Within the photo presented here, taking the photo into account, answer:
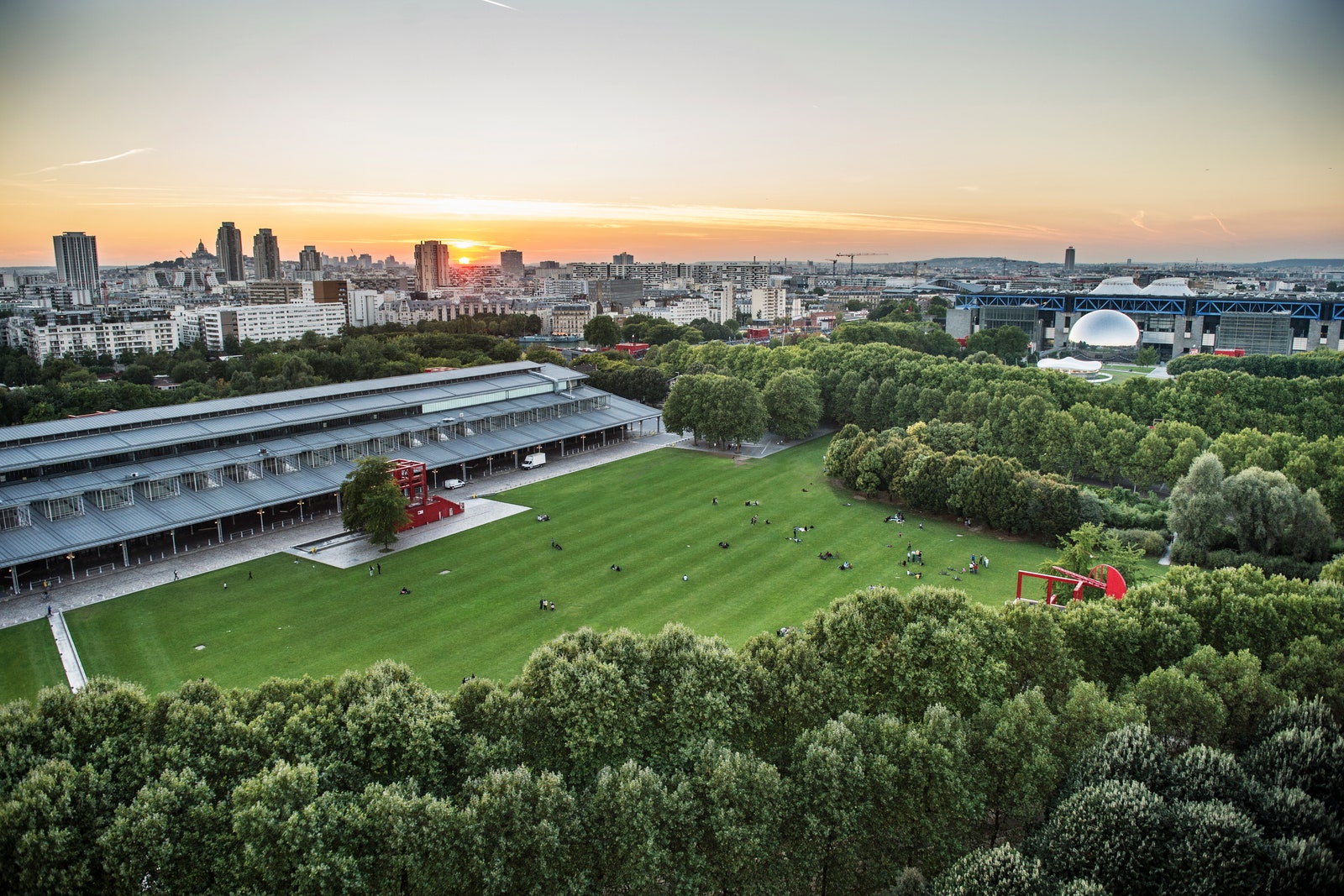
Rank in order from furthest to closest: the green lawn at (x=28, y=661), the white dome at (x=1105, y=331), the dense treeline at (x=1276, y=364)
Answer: the white dome at (x=1105, y=331)
the dense treeline at (x=1276, y=364)
the green lawn at (x=28, y=661)

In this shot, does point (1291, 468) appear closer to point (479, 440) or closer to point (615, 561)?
point (615, 561)

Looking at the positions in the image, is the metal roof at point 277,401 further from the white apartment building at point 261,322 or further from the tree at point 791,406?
the white apartment building at point 261,322

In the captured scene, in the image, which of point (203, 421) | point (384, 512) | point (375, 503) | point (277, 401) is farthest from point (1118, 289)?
point (203, 421)

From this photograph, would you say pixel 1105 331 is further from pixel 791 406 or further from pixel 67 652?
pixel 67 652

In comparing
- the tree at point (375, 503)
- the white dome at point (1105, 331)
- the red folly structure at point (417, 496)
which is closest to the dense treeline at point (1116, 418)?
the red folly structure at point (417, 496)

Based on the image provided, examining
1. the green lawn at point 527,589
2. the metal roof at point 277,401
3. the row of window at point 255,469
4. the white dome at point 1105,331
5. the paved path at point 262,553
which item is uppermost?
the white dome at point 1105,331
